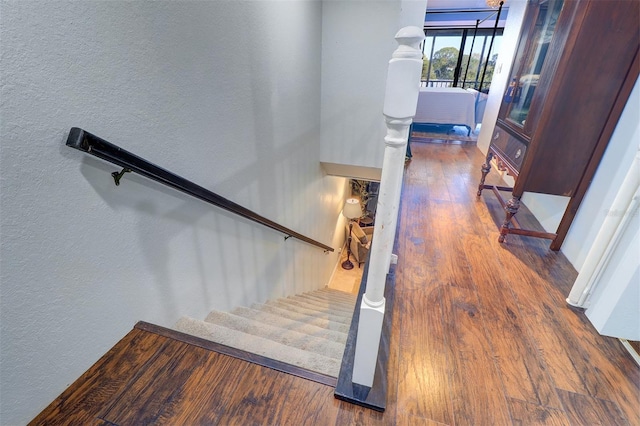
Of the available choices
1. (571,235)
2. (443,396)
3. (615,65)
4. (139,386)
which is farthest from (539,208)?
(139,386)

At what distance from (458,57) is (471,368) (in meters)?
8.78

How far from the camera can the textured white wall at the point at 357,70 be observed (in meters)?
2.74

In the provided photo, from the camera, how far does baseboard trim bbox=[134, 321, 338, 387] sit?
1.17m

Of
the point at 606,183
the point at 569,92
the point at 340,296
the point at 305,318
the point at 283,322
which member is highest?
the point at 569,92

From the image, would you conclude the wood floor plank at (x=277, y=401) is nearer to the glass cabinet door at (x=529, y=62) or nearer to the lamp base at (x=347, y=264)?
the glass cabinet door at (x=529, y=62)

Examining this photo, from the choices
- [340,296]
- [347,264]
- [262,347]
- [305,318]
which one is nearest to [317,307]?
[305,318]

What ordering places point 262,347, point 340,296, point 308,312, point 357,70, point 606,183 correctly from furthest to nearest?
point 340,296, point 357,70, point 308,312, point 606,183, point 262,347

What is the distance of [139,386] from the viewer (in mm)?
1101

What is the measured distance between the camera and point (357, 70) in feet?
9.77

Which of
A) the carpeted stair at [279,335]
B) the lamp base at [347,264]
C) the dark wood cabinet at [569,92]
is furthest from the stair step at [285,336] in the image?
the lamp base at [347,264]

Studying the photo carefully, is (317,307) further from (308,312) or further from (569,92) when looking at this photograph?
(569,92)

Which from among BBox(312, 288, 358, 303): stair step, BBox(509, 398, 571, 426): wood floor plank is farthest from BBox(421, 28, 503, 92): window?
BBox(509, 398, 571, 426): wood floor plank

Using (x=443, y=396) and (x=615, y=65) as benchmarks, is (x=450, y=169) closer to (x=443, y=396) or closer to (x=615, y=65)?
(x=615, y=65)

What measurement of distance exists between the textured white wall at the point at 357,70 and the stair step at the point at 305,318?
72.0 inches
